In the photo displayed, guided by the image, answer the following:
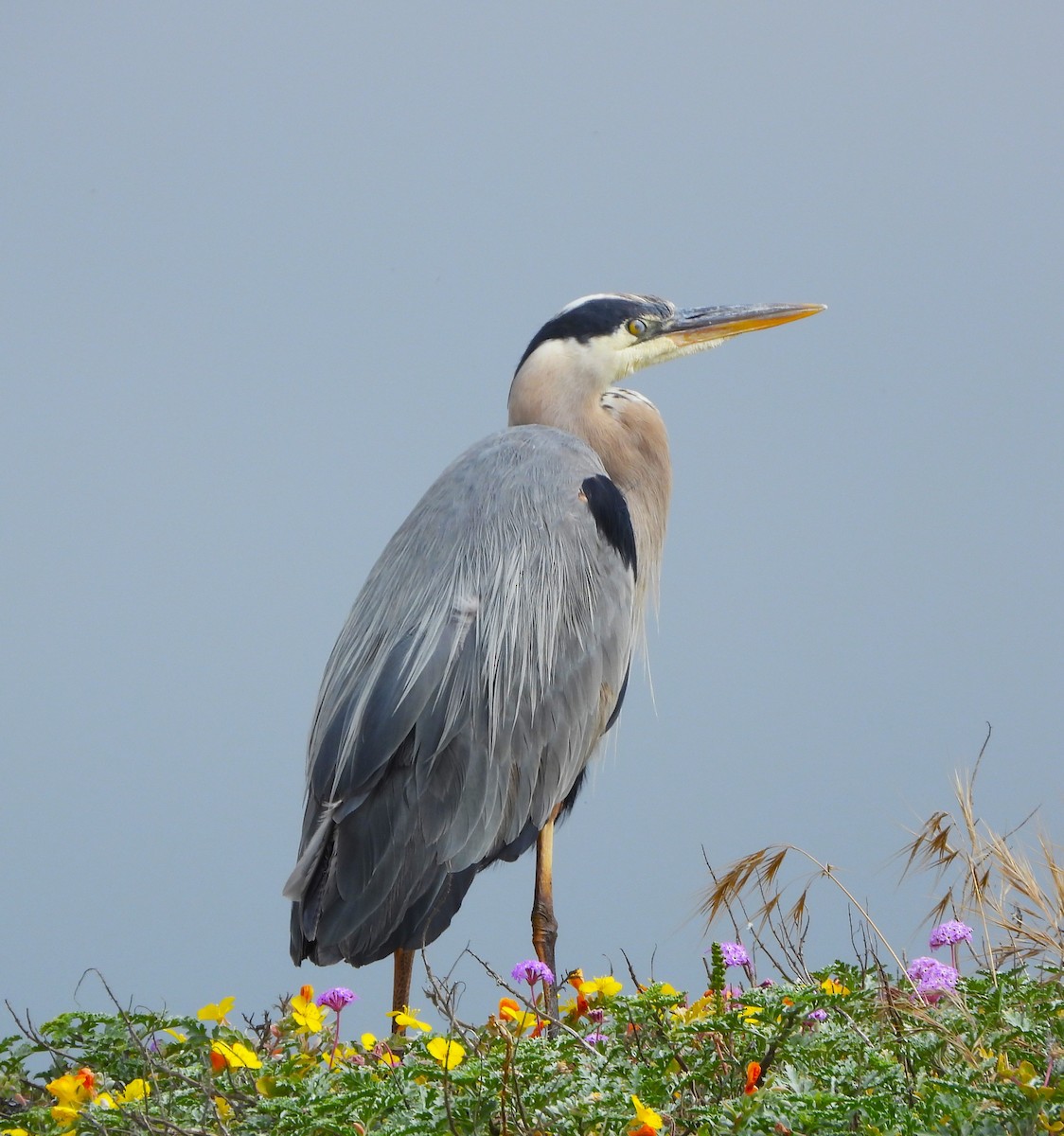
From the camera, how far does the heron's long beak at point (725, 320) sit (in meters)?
5.44

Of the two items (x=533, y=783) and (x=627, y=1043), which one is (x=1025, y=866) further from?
(x=627, y=1043)

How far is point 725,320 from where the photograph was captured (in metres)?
5.56

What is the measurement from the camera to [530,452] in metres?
4.36

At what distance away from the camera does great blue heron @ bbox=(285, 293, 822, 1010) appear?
3604 mm

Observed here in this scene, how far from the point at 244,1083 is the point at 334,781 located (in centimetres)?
144

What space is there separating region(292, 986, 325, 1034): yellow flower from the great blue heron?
0.89 m

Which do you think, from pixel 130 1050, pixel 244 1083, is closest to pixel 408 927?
pixel 130 1050

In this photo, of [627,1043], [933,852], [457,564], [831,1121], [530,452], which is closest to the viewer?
[831,1121]

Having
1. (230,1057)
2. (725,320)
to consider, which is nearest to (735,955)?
(230,1057)

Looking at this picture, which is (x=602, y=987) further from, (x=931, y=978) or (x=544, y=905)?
(x=544, y=905)

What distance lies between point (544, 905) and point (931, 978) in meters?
1.73

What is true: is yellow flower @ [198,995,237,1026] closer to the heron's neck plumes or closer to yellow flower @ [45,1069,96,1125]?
yellow flower @ [45,1069,96,1125]

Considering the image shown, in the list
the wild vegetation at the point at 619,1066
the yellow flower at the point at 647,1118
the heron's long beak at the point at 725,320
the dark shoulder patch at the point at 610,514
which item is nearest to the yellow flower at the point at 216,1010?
the wild vegetation at the point at 619,1066

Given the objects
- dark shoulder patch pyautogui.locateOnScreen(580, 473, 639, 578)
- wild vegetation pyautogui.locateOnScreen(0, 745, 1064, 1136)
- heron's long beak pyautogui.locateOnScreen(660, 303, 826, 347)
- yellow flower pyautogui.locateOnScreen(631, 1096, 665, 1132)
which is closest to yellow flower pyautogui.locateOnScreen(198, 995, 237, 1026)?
wild vegetation pyautogui.locateOnScreen(0, 745, 1064, 1136)
